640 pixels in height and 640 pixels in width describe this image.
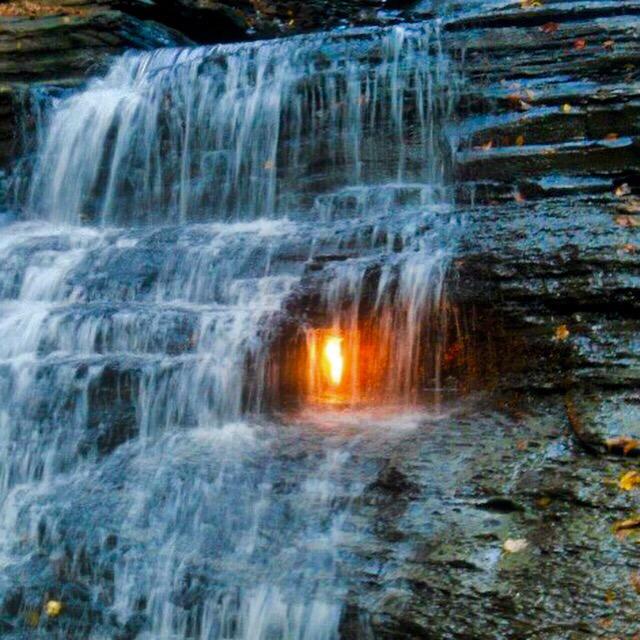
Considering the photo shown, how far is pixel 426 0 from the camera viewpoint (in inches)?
480

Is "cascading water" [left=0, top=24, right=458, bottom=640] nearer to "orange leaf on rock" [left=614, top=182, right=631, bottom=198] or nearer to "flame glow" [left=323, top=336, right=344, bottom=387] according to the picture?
"flame glow" [left=323, top=336, right=344, bottom=387]

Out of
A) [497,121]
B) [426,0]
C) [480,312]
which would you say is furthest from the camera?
[426,0]

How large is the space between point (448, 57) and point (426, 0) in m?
4.26

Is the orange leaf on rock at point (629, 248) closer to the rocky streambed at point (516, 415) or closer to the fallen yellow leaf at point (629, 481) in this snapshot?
the rocky streambed at point (516, 415)

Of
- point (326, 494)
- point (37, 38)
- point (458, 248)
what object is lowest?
point (326, 494)

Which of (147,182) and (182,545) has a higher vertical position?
(147,182)

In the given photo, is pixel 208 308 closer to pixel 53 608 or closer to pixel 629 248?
pixel 53 608

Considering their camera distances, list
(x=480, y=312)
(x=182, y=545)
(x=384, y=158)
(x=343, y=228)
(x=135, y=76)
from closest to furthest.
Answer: (x=182, y=545) < (x=480, y=312) < (x=343, y=228) < (x=384, y=158) < (x=135, y=76)

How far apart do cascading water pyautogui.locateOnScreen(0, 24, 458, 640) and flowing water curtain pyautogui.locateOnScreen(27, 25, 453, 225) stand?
28mm

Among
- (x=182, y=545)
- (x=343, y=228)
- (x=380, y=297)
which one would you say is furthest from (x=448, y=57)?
(x=182, y=545)

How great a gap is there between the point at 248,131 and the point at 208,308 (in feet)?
10.6

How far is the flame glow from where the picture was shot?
19.5 feet

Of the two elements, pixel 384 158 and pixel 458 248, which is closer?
pixel 458 248

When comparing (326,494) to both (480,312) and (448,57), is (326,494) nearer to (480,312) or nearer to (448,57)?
(480,312)
